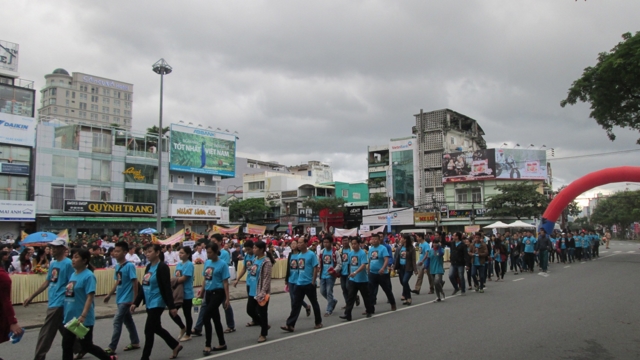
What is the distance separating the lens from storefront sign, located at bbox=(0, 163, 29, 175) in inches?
1416

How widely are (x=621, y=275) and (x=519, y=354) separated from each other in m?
14.2

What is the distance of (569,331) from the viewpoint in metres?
8.50

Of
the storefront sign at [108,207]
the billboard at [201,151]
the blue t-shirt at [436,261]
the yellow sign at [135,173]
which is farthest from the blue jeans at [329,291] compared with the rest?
the billboard at [201,151]

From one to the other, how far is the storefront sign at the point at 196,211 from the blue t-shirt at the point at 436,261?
126 ft

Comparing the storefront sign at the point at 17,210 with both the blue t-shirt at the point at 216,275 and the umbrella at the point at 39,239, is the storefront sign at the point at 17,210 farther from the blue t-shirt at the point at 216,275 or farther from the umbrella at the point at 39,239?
the blue t-shirt at the point at 216,275

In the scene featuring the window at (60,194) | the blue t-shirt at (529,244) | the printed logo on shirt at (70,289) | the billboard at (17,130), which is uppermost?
the billboard at (17,130)

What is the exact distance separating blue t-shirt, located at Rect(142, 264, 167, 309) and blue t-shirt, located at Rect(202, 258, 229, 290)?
986 mm

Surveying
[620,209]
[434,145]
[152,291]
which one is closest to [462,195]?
[434,145]

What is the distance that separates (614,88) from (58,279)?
18.3 m

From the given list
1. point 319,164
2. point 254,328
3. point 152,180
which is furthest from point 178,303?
point 319,164

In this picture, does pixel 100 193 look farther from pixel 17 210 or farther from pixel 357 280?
pixel 357 280

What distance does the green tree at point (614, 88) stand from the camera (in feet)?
53.2

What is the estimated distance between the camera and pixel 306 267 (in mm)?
9055

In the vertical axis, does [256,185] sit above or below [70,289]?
above
